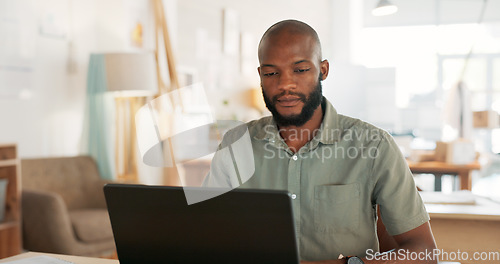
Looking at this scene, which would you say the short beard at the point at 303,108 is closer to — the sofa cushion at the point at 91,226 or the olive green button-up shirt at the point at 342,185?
the olive green button-up shirt at the point at 342,185

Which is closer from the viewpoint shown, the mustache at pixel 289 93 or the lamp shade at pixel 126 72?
the mustache at pixel 289 93

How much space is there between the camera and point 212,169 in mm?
1406

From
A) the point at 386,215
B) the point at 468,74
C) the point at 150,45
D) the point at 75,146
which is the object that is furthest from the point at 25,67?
the point at 468,74

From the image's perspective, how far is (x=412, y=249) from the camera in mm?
1264

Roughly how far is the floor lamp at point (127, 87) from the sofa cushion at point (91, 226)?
71 centimetres

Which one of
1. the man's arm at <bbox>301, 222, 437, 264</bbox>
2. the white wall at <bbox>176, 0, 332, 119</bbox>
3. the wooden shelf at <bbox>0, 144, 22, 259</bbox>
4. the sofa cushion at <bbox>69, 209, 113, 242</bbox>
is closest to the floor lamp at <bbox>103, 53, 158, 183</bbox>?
the sofa cushion at <bbox>69, 209, 113, 242</bbox>

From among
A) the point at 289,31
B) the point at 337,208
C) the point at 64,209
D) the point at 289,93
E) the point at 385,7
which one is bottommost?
the point at 64,209

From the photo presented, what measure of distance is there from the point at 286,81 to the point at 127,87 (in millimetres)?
2865

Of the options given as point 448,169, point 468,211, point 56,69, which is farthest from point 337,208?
point 448,169

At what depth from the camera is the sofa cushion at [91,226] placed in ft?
10.7

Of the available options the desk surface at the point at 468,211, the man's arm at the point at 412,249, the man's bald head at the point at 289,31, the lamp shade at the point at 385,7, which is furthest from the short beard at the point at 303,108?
the lamp shade at the point at 385,7

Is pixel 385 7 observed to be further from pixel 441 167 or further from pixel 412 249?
pixel 412 249

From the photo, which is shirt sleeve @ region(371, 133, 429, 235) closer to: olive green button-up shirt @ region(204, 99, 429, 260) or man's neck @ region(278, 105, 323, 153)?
olive green button-up shirt @ region(204, 99, 429, 260)

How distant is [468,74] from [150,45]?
5062mm
